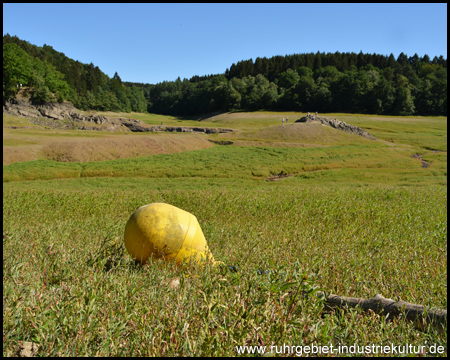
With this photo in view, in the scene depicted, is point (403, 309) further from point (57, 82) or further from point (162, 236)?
point (57, 82)

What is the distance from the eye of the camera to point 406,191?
800 inches

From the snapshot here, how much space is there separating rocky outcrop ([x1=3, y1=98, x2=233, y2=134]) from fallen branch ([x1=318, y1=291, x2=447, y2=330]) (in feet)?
214

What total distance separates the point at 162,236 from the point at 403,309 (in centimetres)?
427

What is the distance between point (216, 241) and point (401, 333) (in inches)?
223

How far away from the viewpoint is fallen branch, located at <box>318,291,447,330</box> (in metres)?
4.00

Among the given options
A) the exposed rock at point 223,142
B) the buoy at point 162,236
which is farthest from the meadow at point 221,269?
the exposed rock at point 223,142

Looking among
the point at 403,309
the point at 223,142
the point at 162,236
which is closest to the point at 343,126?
the point at 223,142

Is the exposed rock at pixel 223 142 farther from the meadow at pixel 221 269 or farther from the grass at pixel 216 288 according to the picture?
the grass at pixel 216 288

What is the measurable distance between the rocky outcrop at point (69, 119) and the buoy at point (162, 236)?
206 ft

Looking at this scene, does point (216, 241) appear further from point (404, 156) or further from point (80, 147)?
point (404, 156)

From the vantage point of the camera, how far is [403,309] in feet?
13.7

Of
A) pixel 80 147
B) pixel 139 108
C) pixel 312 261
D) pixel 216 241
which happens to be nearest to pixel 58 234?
pixel 216 241

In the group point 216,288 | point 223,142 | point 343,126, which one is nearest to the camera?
point 216,288

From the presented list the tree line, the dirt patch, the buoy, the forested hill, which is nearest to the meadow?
the buoy
